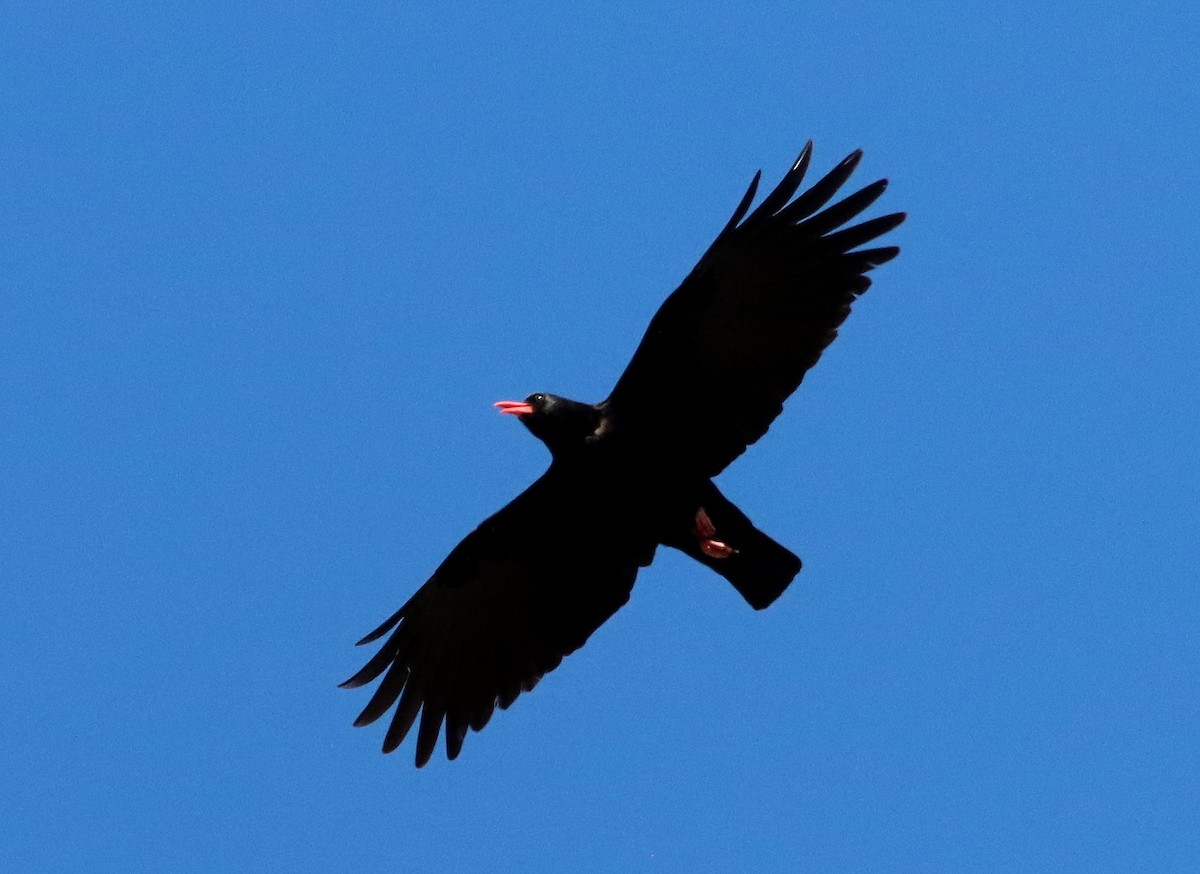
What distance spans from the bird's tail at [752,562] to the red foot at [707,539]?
3cm

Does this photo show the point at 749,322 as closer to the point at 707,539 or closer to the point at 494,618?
the point at 707,539

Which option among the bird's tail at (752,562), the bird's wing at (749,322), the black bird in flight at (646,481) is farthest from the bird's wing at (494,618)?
the bird's wing at (749,322)

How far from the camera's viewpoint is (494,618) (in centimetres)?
1397

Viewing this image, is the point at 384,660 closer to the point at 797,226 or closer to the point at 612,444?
the point at 612,444

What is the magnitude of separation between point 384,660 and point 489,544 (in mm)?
1048

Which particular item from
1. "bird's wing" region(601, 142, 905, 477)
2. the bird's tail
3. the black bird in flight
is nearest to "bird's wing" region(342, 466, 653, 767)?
the black bird in flight

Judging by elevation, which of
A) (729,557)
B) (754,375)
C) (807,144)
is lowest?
(729,557)

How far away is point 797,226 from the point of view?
13.0 meters

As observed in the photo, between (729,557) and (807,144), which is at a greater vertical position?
(807,144)

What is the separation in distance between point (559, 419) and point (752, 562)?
1609mm

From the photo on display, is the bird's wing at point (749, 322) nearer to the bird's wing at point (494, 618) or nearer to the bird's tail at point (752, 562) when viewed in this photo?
the bird's tail at point (752, 562)

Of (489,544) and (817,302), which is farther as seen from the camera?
(489,544)

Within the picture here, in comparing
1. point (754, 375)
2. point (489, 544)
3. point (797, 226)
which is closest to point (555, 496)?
point (489, 544)

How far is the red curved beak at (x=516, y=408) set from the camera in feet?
43.6
